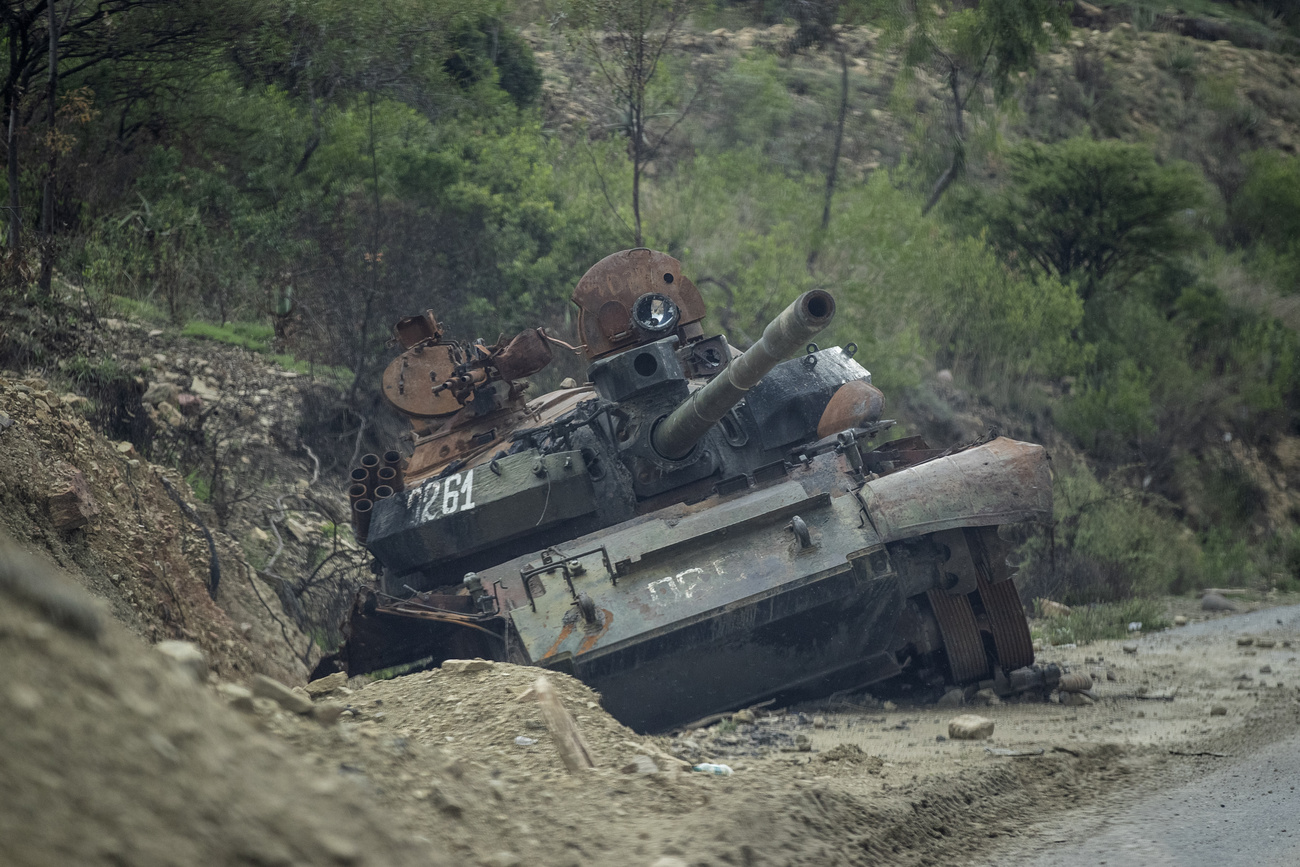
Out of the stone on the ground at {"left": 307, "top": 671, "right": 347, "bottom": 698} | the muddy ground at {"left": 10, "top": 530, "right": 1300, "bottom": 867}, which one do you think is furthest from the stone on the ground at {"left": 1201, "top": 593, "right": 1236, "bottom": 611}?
the stone on the ground at {"left": 307, "top": 671, "right": 347, "bottom": 698}

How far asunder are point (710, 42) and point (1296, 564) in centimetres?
1451

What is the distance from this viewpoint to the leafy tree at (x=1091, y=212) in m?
29.1

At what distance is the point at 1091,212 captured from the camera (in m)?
29.3

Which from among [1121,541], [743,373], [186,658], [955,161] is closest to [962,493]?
[743,373]

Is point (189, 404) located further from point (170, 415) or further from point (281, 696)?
point (281, 696)

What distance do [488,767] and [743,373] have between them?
3237 mm

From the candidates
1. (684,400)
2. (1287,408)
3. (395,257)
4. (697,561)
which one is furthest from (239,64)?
(1287,408)

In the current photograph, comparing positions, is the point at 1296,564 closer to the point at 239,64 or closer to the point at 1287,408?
the point at 1287,408

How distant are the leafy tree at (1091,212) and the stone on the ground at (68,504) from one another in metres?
24.2

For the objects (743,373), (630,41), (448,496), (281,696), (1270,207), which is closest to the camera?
(281,696)

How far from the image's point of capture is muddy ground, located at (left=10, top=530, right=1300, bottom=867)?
2.47 meters

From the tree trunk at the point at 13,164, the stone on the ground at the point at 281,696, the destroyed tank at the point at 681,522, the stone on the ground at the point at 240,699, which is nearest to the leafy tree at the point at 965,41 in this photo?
the tree trunk at the point at 13,164

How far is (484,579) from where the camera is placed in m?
8.13

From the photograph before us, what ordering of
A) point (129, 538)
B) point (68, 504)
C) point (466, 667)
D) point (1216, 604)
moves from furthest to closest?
point (1216, 604)
point (129, 538)
point (68, 504)
point (466, 667)
